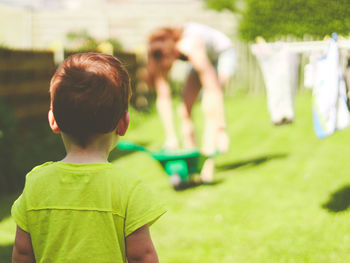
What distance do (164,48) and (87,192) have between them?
2880mm

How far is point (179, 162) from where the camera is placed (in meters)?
3.99

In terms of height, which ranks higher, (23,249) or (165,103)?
(23,249)

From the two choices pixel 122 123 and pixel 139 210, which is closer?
pixel 139 210

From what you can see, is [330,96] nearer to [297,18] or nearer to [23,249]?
[297,18]

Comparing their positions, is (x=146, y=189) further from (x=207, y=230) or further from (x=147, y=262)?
(x=207, y=230)

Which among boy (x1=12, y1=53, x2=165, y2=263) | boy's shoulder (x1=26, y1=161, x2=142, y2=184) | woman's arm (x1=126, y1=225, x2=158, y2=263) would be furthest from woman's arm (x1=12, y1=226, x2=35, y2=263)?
woman's arm (x1=126, y1=225, x2=158, y2=263)

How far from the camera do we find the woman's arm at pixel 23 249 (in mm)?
1548

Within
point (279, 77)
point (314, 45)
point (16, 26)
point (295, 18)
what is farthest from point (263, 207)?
point (16, 26)

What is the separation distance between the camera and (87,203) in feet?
4.78

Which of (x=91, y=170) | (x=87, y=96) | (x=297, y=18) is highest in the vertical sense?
(x=297, y=18)

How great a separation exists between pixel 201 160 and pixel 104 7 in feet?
37.0

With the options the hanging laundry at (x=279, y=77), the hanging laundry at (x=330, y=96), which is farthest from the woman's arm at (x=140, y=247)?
the hanging laundry at (x=279, y=77)

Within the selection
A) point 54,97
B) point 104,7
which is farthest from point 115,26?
point 54,97

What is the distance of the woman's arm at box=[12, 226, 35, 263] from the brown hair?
2861mm
